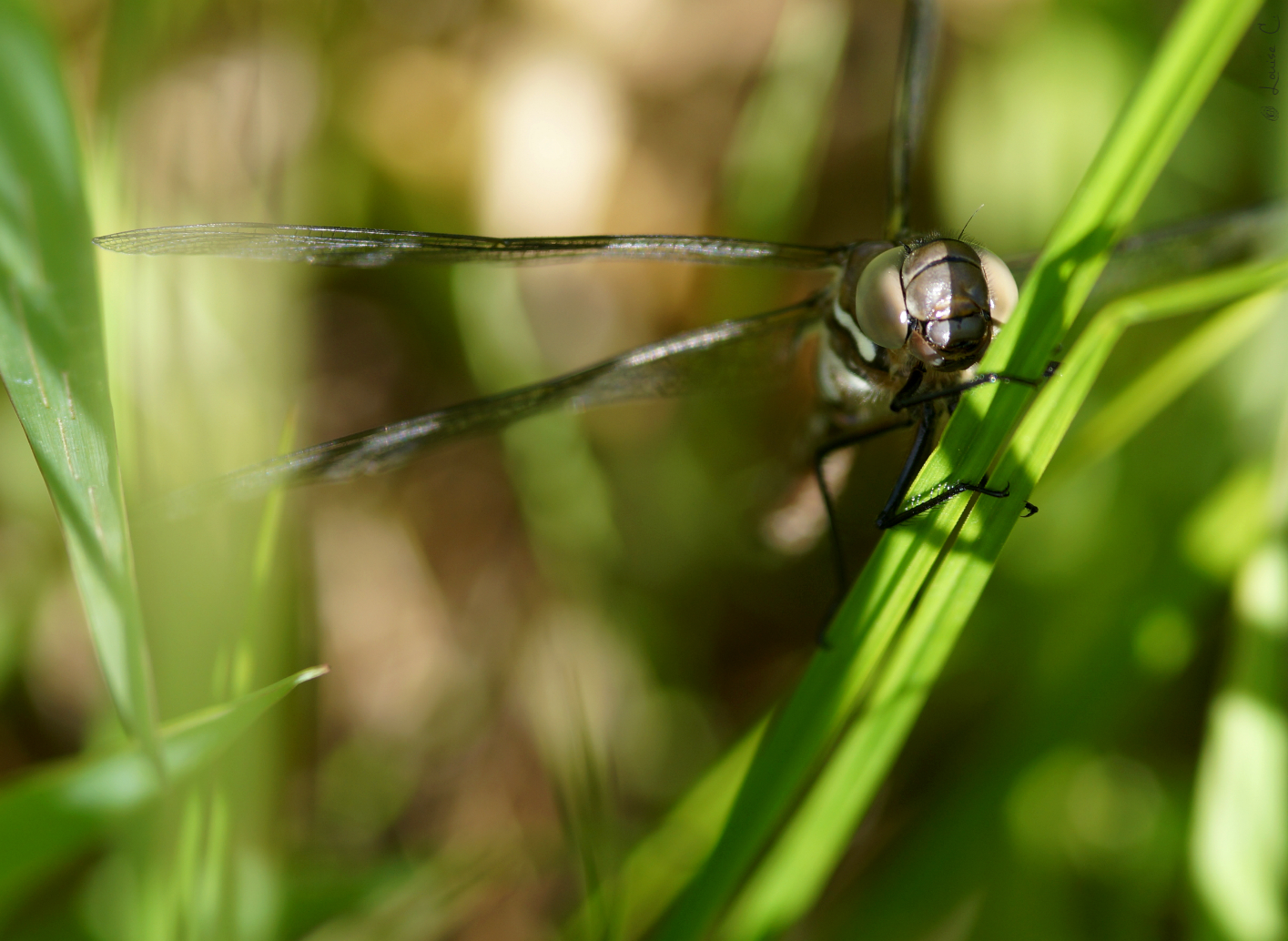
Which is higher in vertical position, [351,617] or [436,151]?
[436,151]

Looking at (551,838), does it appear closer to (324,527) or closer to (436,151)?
(324,527)

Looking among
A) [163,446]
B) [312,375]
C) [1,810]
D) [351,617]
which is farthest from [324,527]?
[1,810]

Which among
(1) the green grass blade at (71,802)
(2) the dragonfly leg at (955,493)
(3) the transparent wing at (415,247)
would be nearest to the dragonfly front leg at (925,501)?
(2) the dragonfly leg at (955,493)

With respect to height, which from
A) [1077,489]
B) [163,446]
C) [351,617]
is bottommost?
[351,617]

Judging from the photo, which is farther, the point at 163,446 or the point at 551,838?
the point at 551,838

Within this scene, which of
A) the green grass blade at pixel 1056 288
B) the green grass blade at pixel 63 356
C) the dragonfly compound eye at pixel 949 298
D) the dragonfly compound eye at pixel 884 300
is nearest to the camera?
the green grass blade at pixel 63 356

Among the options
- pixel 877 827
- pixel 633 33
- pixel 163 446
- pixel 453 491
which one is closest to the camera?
pixel 163 446

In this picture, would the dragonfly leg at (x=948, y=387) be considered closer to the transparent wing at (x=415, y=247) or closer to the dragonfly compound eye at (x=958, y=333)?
the dragonfly compound eye at (x=958, y=333)

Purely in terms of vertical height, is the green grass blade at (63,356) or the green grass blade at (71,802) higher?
the green grass blade at (63,356)
